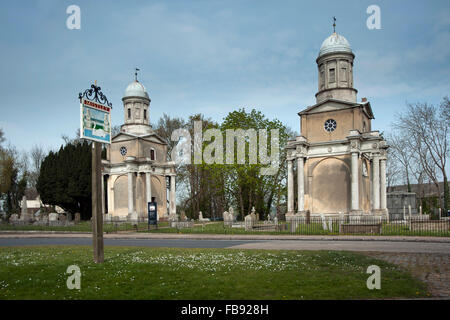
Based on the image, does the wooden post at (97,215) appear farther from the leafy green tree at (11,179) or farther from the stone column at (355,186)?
the leafy green tree at (11,179)

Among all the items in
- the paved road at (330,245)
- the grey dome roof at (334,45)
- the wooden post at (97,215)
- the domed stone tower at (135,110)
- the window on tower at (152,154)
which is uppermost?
the grey dome roof at (334,45)

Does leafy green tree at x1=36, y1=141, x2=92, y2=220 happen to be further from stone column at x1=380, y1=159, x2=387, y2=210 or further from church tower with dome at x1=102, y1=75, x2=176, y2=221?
stone column at x1=380, y1=159, x2=387, y2=210

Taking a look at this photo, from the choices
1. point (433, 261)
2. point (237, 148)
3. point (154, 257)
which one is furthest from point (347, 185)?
point (154, 257)

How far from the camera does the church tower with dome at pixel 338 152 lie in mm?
34875

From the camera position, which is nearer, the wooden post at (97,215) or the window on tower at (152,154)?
the wooden post at (97,215)

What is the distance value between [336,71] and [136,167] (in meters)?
26.4

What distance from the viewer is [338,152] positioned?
35938 mm

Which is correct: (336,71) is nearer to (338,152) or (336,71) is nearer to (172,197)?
(338,152)

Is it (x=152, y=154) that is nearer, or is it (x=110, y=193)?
(x=110, y=193)

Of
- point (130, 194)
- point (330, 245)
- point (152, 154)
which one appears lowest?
point (330, 245)

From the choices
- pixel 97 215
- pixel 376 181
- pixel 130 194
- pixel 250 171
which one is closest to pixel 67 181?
pixel 130 194

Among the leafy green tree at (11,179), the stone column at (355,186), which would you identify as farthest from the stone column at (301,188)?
the leafy green tree at (11,179)

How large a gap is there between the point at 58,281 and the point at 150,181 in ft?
132

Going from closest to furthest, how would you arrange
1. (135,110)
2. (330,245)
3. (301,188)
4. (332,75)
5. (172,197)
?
1. (330,245)
2. (301,188)
3. (332,75)
4. (172,197)
5. (135,110)
